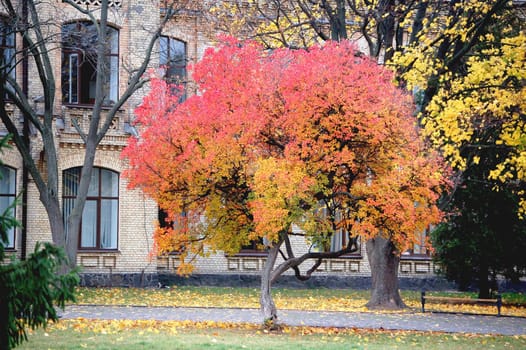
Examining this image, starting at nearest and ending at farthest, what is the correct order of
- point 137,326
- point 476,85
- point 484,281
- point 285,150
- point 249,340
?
point 249,340 < point 285,150 < point 137,326 < point 476,85 < point 484,281

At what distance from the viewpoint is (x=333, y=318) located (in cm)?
2092

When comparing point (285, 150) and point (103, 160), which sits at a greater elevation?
point (103, 160)

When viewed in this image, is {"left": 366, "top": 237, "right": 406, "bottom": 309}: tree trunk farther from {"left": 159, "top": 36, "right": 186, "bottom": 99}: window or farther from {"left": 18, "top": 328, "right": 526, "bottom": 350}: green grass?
{"left": 159, "top": 36, "right": 186, "bottom": 99}: window

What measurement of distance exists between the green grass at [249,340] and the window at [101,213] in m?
13.8

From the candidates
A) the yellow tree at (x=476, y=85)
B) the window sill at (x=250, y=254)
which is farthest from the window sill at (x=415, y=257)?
the yellow tree at (x=476, y=85)

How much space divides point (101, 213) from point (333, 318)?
39.5 feet

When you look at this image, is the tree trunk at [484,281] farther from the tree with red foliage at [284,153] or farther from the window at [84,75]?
the window at [84,75]

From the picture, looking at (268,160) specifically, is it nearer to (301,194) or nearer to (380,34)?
(301,194)

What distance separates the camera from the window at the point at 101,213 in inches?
1188

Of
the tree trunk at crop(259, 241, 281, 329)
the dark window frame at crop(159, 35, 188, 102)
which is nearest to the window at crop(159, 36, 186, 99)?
the dark window frame at crop(159, 35, 188, 102)

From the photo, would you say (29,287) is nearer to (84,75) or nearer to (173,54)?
(84,75)

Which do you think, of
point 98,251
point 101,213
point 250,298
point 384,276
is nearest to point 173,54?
point 101,213

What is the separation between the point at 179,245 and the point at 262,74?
4.08 metres

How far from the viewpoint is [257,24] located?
26844 millimetres
